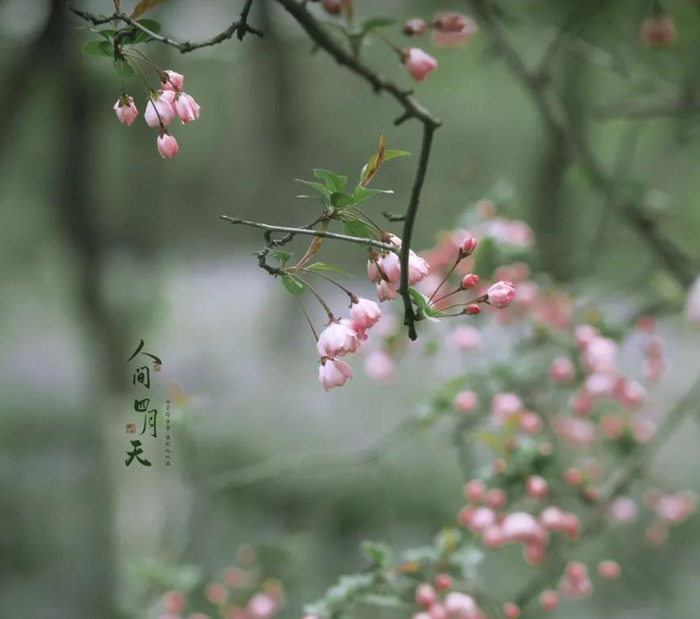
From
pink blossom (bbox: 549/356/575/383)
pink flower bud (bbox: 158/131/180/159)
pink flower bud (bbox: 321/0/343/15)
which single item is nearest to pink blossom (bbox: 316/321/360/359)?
pink flower bud (bbox: 158/131/180/159)

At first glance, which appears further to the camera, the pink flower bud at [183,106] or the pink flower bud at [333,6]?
the pink flower bud at [333,6]

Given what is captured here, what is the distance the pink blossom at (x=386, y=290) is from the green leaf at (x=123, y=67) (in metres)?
0.19

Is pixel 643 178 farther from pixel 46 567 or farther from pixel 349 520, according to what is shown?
pixel 46 567

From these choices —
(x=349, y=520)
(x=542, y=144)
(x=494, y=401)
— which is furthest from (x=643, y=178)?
(x=349, y=520)

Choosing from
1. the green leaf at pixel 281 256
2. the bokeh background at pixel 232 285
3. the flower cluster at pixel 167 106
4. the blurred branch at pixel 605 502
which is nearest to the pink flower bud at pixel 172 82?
the flower cluster at pixel 167 106

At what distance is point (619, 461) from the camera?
3.32 ft

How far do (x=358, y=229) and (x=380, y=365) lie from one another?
1.52ft

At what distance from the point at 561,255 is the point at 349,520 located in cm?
45

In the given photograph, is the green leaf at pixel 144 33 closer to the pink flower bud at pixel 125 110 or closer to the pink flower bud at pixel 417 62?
the pink flower bud at pixel 125 110

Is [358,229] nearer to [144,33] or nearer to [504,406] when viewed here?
[144,33]

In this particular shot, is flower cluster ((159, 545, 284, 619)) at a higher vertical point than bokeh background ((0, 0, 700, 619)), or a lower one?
lower

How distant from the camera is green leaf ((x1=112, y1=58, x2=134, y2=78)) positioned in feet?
1.58

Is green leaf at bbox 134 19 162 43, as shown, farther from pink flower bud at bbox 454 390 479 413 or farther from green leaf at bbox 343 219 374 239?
pink flower bud at bbox 454 390 479 413

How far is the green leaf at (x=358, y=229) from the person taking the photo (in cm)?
46
